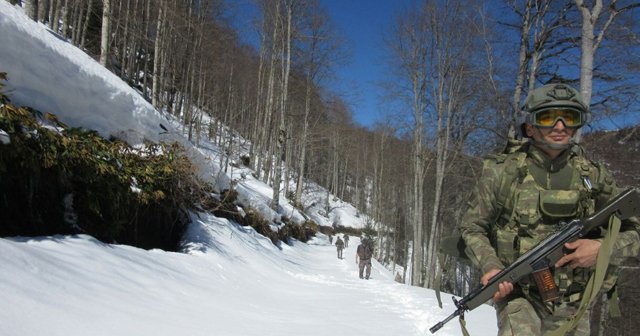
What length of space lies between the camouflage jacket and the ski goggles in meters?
0.16

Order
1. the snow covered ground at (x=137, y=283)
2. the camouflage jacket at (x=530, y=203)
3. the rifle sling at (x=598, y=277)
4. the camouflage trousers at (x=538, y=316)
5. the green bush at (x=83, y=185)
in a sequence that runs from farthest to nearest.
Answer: the green bush at (x=83, y=185)
the snow covered ground at (x=137, y=283)
the camouflage jacket at (x=530, y=203)
the camouflage trousers at (x=538, y=316)
the rifle sling at (x=598, y=277)

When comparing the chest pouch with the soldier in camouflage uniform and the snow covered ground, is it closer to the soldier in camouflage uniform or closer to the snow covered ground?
the soldier in camouflage uniform

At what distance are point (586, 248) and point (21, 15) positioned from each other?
296 inches

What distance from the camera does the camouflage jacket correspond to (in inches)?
85.3

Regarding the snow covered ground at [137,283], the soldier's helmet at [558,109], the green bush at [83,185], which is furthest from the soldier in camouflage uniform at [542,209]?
the green bush at [83,185]

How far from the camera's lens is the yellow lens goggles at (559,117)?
2220 millimetres

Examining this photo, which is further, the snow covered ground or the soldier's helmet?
the snow covered ground

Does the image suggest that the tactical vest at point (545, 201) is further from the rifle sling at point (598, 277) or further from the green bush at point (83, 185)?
the green bush at point (83, 185)

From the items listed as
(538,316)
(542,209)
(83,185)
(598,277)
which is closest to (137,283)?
(83,185)

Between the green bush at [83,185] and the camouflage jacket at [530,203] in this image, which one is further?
the green bush at [83,185]

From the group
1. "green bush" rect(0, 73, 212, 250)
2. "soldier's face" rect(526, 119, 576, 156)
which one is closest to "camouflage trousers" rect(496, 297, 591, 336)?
"soldier's face" rect(526, 119, 576, 156)

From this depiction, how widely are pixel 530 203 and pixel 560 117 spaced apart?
0.52 metres

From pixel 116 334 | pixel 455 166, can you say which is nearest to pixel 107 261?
pixel 116 334

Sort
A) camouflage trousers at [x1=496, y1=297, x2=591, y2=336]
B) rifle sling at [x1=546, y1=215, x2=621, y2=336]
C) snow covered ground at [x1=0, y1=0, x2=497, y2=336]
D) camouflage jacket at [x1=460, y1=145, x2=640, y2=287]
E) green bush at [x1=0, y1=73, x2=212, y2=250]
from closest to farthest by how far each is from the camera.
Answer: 1. rifle sling at [x1=546, y1=215, x2=621, y2=336]
2. camouflage trousers at [x1=496, y1=297, x2=591, y2=336]
3. camouflage jacket at [x1=460, y1=145, x2=640, y2=287]
4. snow covered ground at [x1=0, y1=0, x2=497, y2=336]
5. green bush at [x1=0, y1=73, x2=212, y2=250]
